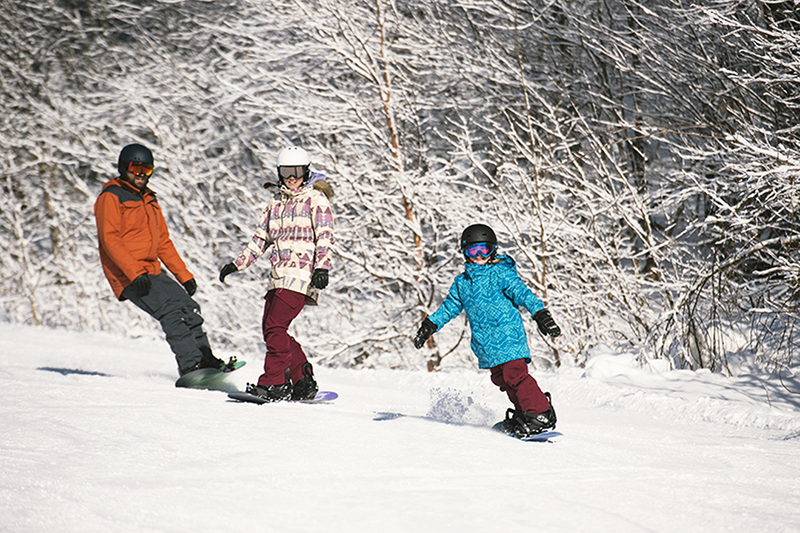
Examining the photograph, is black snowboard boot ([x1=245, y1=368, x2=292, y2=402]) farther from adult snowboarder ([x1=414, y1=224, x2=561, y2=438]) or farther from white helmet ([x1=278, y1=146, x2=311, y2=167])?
white helmet ([x1=278, y1=146, x2=311, y2=167])

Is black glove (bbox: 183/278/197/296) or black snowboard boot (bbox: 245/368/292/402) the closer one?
black snowboard boot (bbox: 245/368/292/402)

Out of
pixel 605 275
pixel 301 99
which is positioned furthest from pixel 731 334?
pixel 301 99

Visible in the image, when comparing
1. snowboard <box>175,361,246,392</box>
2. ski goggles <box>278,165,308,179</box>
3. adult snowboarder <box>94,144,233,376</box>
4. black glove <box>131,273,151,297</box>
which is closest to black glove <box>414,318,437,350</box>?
ski goggles <box>278,165,308,179</box>

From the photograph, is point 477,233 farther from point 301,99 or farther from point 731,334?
point 301,99

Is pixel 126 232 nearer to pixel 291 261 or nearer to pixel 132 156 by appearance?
pixel 132 156

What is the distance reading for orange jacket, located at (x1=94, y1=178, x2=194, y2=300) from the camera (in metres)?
4.32

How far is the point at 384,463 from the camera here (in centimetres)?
266

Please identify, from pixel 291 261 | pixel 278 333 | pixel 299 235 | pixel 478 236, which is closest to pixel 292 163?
pixel 299 235

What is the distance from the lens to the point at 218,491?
7.29ft

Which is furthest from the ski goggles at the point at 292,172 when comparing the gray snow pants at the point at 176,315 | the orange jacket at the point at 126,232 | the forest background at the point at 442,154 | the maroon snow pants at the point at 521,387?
the forest background at the point at 442,154

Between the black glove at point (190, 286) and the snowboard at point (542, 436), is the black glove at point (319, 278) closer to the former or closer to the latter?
Result: the black glove at point (190, 286)

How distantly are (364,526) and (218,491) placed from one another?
1.83 feet

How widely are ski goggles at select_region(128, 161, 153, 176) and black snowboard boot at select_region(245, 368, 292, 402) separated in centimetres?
165

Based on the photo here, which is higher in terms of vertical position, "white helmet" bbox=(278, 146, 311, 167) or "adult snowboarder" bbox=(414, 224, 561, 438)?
"white helmet" bbox=(278, 146, 311, 167)
